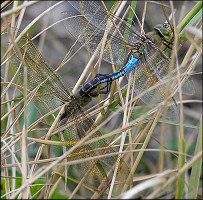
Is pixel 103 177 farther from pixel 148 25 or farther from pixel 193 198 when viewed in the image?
pixel 148 25

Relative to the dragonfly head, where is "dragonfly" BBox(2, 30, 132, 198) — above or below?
below

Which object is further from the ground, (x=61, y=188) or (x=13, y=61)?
(x=13, y=61)

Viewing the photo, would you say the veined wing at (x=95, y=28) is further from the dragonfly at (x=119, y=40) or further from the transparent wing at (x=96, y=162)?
the transparent wing at (x=96, y=162)

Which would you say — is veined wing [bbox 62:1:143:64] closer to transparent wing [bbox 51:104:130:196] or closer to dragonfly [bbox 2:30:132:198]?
dragonfly [bbox 2:30:132:198]

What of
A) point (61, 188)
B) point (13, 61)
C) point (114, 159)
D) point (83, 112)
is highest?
point (13, 61)

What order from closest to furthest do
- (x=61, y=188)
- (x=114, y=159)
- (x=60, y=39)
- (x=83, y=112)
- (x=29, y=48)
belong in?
(x=114, y=159) < (x=29, y=48) < (x=83, y=112) < (x=61, y=188) < (x=60, y=39)

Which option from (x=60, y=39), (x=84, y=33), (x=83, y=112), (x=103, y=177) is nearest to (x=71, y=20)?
(x=84, y=33)

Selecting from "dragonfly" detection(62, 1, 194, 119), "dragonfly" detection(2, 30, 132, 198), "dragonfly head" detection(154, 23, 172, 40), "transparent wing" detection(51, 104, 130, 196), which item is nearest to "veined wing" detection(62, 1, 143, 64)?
"dragonfly" detection(62, 1, 194, 119)

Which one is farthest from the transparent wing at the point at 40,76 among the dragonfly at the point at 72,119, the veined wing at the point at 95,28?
the veined wing at the point at 95,28

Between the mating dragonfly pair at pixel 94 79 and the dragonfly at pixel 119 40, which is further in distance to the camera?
the dragonfly at pixel 119 40
